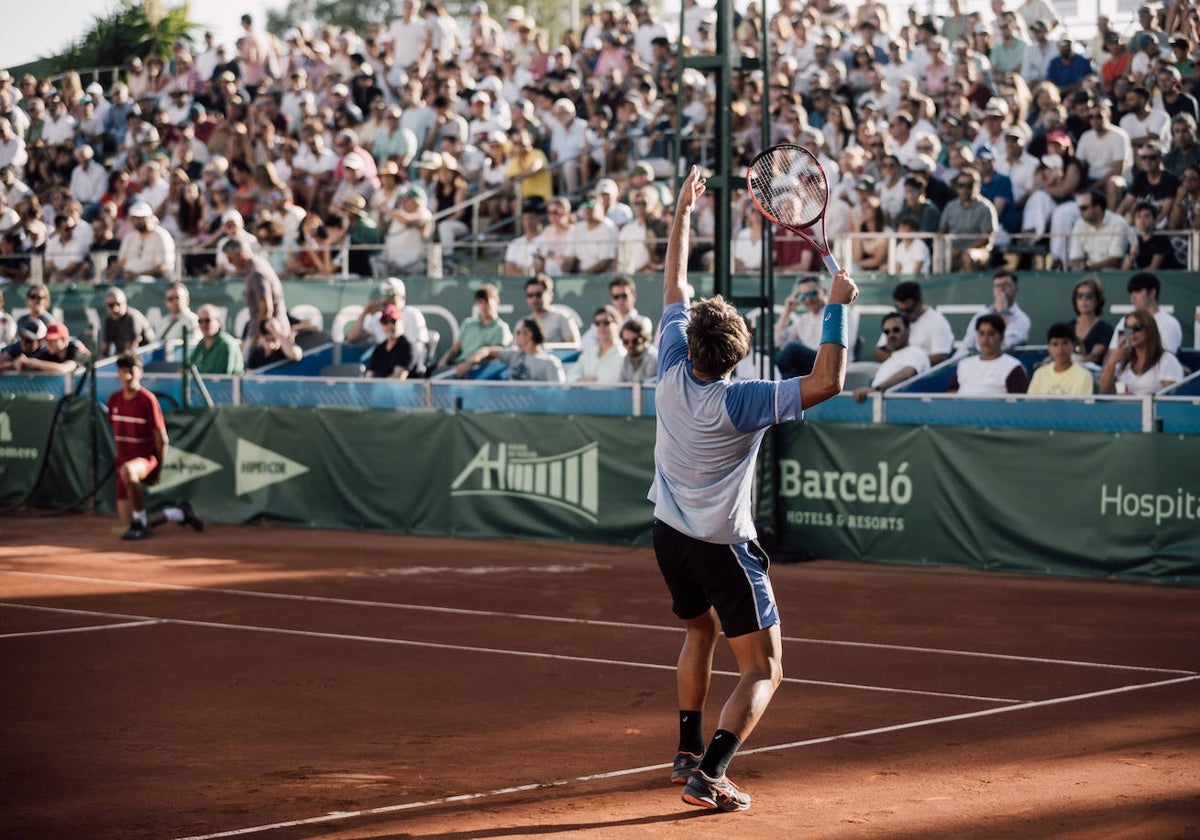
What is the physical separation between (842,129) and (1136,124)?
3.57 meters

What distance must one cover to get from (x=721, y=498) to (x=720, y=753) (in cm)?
102

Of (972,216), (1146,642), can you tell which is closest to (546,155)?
(972,216)

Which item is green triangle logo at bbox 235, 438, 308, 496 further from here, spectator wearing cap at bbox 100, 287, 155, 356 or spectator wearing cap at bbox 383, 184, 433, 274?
spectator wearing cap at bbox 383, 184, 433, 274

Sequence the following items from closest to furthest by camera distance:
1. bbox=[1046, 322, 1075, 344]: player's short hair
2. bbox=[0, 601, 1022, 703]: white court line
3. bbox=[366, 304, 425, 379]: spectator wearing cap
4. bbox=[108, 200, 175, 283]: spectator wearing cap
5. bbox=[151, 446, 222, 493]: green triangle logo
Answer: bbox=[0, 601, 1022, 703]: white court line, bbox=[1046, 322, 1075, 344]: player's short hair, bbox=[366, 304, 425, 379]: spectator wearing cap, bbox=[151, 446, 222, 493]: green triangle logo, bbox=[108, 200, 175, 283]: spectator wearing cap

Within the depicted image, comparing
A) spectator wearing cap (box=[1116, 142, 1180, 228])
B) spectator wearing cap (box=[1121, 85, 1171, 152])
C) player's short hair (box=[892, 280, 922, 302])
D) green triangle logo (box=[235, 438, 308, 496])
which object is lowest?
green triangle logo (box=[235, 438, 308, 496])

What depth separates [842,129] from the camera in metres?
20.7

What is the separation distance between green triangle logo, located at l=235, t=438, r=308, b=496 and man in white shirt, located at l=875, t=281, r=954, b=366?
21.0ft

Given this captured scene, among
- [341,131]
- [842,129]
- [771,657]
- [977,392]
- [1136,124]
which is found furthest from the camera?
[341,131]

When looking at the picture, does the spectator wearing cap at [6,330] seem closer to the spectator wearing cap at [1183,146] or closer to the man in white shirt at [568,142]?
the man in white shirt at [568,142]

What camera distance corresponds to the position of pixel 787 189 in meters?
7.97

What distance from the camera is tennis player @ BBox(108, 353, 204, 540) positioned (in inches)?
673

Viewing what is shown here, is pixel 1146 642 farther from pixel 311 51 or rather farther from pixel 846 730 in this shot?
pixel 311 51

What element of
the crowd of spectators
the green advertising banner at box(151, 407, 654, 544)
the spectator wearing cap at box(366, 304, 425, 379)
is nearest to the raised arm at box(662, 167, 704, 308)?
the crowd of spectators

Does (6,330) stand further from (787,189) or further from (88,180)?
(787,189)
